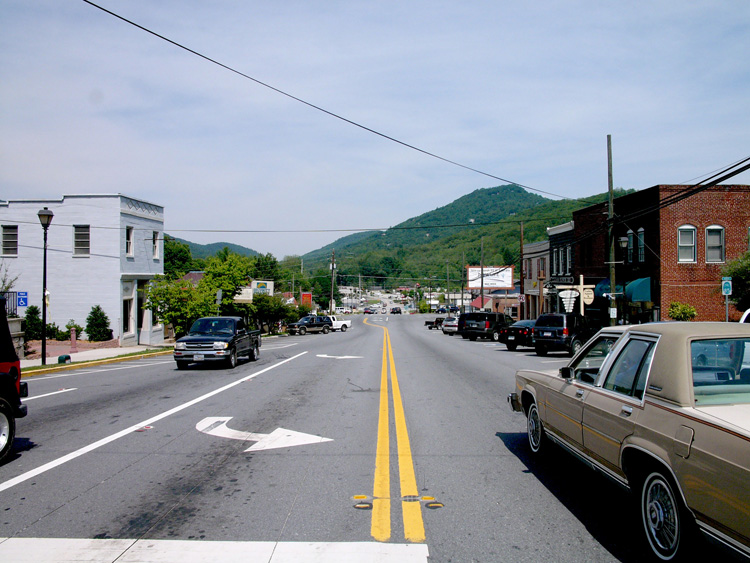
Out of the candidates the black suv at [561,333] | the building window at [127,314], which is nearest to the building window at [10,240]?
the building window at [127,314]

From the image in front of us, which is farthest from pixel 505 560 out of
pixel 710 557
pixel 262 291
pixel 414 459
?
pixel 262 291

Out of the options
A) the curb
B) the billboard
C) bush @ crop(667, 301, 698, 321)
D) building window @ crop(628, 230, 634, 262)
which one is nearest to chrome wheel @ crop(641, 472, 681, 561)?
the curb

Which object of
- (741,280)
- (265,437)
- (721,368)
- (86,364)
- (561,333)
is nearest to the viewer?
(721,368)

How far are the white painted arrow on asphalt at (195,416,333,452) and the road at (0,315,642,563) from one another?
27mm

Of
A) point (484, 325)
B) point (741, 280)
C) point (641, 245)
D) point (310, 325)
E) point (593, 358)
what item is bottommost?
point (310, 325)

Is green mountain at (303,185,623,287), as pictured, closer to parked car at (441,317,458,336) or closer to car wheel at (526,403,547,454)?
parked car at (441,317,458,336)

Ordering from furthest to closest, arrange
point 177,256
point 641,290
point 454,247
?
point 454,247
point 177,256
point 641,290

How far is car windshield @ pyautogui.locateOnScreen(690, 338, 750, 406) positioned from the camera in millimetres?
4465

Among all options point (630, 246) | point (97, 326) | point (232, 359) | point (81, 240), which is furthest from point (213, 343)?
point (630, 246)

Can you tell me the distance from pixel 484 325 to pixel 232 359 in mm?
25089

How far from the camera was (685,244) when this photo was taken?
101ft

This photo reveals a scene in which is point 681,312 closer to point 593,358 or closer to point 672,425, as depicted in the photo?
point 593,358

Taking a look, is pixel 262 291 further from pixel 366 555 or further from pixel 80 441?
pixel 366 555

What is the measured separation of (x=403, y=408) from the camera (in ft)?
36.0
